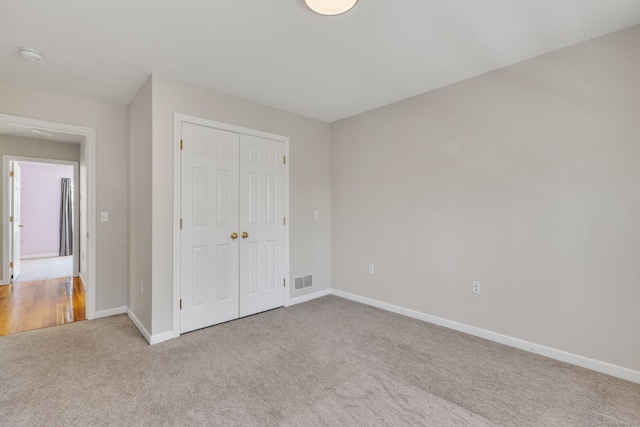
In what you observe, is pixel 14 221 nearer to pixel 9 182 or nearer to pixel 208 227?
pixel 9 182

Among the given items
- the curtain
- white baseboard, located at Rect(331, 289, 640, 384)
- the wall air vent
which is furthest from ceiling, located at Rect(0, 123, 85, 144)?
white baseboard, located at Rect(331, 289, 640, 384)

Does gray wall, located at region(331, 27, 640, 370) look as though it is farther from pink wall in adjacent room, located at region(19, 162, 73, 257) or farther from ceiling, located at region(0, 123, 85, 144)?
pink wall in adjacent room, located at region(19, 162, 73, 257)

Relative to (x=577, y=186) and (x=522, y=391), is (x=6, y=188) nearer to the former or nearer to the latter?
(x=522, y=391)

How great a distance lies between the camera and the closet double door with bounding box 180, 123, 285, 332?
114 inches

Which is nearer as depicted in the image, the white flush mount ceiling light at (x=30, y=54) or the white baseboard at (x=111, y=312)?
the white flush mount ceiling light at (x=30, y=54)

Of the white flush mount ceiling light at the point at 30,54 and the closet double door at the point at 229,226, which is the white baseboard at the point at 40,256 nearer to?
the white flush mount ceiling light at the point at 30,54

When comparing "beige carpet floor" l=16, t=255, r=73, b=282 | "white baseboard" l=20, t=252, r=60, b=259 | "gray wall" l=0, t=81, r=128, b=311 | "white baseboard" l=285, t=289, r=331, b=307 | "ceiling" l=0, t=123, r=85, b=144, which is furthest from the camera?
"white baseboard" l=20, t=252, r=60, b=259

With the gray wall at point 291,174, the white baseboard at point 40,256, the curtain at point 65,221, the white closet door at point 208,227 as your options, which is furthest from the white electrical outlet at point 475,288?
the white baseboard at point 40,256

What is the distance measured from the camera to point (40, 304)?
374cm

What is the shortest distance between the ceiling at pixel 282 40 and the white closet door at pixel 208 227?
0.64 m

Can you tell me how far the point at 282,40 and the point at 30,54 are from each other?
80.3 inches

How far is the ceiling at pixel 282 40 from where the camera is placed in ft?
6.14

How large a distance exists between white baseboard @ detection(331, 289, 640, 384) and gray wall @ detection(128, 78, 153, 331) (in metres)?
2.64

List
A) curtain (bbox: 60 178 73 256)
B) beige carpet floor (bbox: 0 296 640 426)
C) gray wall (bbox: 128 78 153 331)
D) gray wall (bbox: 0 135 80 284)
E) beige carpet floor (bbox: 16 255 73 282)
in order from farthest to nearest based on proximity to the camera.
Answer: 1. curtain (bbox: 60 178 73 256)
2. beige carpet floor (bbox: 16 255 73 282)
3. gray wall (bbox: 0 135 80 284)
4. gray wall (bbox: 128 78 153 331)
5. beige carpet floor (bbox: 0 296 640 426)
